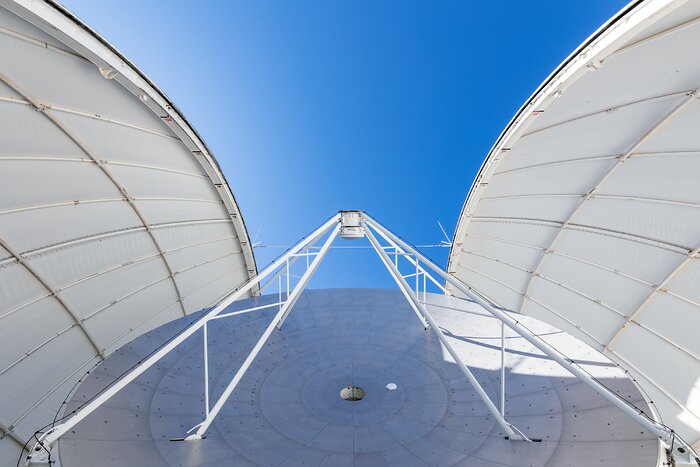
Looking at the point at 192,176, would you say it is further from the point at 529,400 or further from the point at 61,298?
the point at 529,400

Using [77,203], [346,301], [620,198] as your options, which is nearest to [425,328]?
[346,301]

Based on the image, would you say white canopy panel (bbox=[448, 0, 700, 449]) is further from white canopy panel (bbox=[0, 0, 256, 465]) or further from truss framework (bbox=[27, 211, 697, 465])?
white canopy panel (bbox=[0, 0, 256, 465])

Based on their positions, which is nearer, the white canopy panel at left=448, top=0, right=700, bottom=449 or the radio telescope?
the radio telescope

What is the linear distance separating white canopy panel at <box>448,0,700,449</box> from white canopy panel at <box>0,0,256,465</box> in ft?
79.5

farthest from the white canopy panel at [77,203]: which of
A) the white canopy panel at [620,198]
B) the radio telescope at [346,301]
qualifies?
the white canopy panel at [620,198]

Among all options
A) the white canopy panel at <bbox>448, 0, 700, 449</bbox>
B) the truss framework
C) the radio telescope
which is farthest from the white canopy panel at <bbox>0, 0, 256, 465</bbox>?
the white canopy panel at <bbox>448, 0, 700, 449</bbox>

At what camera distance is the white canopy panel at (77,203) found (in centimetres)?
1977

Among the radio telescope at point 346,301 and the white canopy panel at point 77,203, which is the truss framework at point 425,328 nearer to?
the radio telescope at point 346,301

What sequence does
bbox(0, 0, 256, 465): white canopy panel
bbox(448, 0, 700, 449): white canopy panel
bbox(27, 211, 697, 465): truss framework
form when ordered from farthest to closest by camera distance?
bbox(448, 0, 700, 449): white canopy panel, bbox(0, 0, 256, 465): white canopy panel, bbox(27, 211, 697, 465): truss framework

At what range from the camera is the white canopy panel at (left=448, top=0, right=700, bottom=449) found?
2092cm

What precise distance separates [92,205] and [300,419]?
20.4 metres

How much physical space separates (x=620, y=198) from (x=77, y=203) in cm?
3549

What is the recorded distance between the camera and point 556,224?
3278cm

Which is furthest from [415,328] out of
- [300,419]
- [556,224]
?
[556,224]
